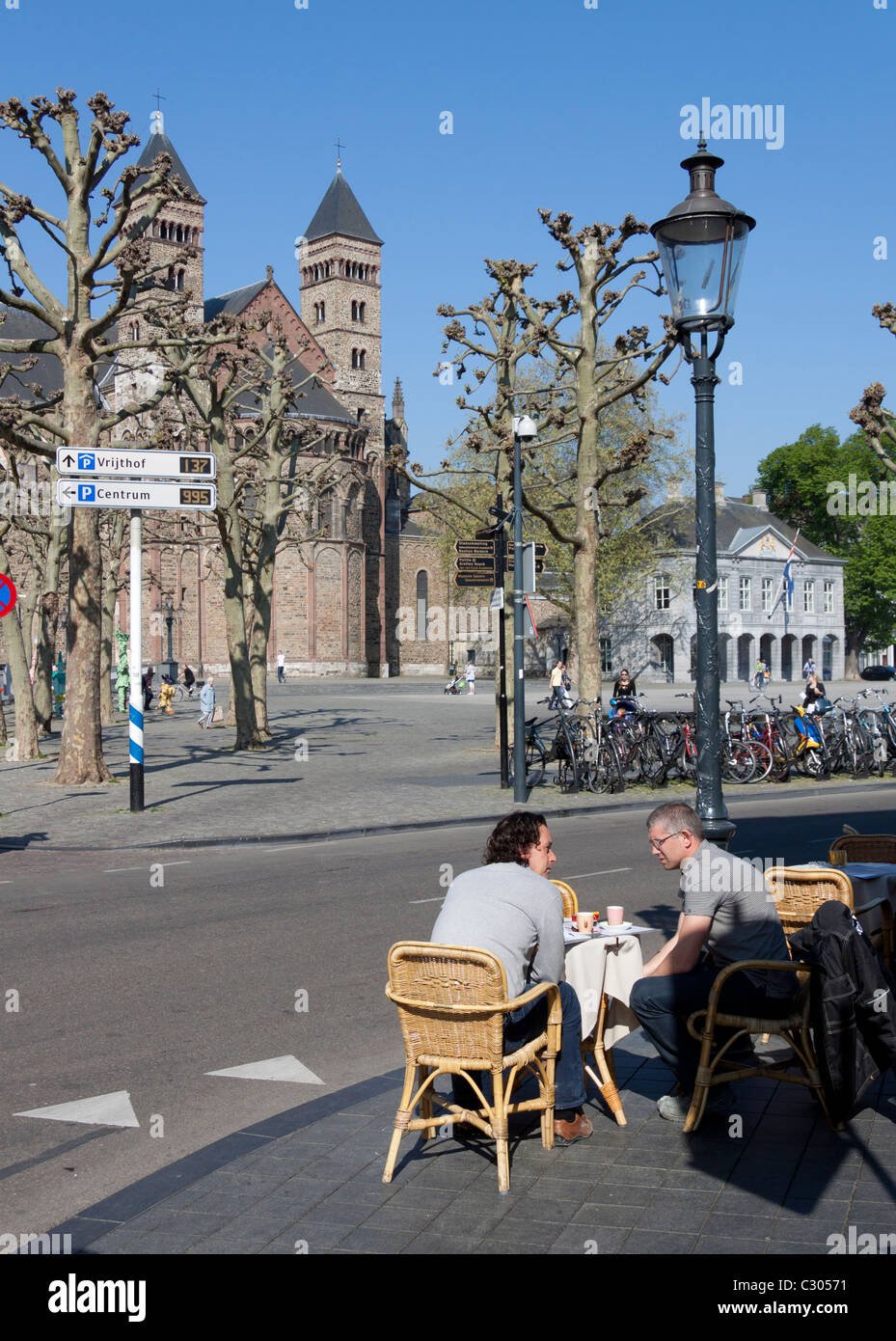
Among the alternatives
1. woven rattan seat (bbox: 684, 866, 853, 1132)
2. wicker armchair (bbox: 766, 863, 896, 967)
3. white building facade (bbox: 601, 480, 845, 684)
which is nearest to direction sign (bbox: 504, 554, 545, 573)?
wicker armchair (bbox: 766, 863, 896, 967)

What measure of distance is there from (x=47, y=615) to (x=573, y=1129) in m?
24.7

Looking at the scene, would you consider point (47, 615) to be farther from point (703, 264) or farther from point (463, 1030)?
point (463, 1030)

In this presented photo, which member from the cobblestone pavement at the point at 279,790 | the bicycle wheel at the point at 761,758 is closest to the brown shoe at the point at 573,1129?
the cobblestone pavement at the point at 279,790

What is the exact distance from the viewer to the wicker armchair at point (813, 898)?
592 cm

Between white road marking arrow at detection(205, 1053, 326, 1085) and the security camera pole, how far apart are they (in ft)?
37.3

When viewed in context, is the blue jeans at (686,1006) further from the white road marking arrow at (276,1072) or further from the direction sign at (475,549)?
the direction sign at (475,549)

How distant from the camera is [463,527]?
50.2m

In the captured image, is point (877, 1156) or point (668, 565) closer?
point (877, 1156)

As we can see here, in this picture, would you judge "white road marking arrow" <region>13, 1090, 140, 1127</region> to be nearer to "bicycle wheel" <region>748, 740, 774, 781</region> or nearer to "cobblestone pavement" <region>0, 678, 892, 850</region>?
"cobblestone pavement" <region>0, 678, 892, 850</region>

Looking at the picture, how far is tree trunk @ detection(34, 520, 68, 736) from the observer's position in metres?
28.0

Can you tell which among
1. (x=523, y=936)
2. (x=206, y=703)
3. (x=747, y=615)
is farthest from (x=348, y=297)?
(x=523, y=936)

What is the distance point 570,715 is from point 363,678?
193 feet

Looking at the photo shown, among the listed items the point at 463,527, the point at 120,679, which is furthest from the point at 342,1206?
the point at 463,527

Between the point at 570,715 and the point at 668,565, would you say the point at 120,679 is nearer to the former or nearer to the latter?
the point at 570,715
